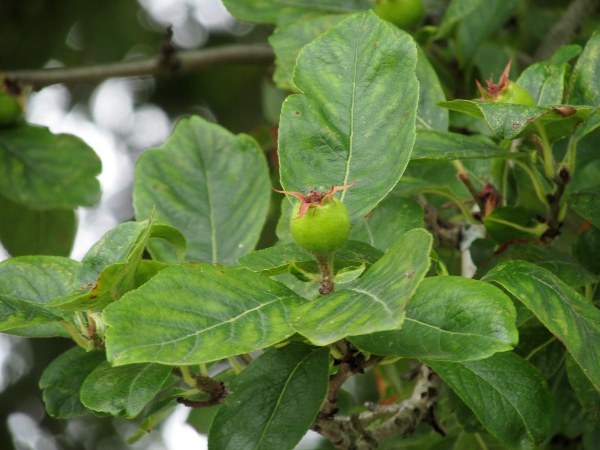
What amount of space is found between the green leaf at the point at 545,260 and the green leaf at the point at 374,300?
1.11ft

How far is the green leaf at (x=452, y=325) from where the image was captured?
796mm

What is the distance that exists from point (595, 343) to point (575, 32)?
4.70 ft

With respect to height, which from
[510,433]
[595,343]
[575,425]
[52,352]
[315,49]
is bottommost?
[52,352]

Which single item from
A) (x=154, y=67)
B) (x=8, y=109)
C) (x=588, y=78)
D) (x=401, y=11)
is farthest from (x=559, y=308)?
(x=154, y=67)

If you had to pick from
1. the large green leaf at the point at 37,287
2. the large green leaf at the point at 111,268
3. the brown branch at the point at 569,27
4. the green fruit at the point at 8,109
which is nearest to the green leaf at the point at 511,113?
the large green leaf at the point at 111,268

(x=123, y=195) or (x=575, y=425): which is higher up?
(x=575, y=425)

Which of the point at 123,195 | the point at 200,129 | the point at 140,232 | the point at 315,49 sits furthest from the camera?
the point at 123,195

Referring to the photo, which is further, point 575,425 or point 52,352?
point 52,352

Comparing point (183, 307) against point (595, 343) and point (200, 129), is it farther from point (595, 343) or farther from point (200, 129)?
point (200, 129)

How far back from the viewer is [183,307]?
86cm

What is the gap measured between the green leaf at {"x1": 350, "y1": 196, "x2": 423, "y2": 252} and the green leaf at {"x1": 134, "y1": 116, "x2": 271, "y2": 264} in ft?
0.59

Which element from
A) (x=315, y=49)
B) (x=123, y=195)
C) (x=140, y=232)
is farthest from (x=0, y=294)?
(x=123, y=195)

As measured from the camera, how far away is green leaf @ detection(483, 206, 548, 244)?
4.05ft

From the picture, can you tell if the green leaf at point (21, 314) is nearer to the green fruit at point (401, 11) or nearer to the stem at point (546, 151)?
the stem at point (546, 151)
